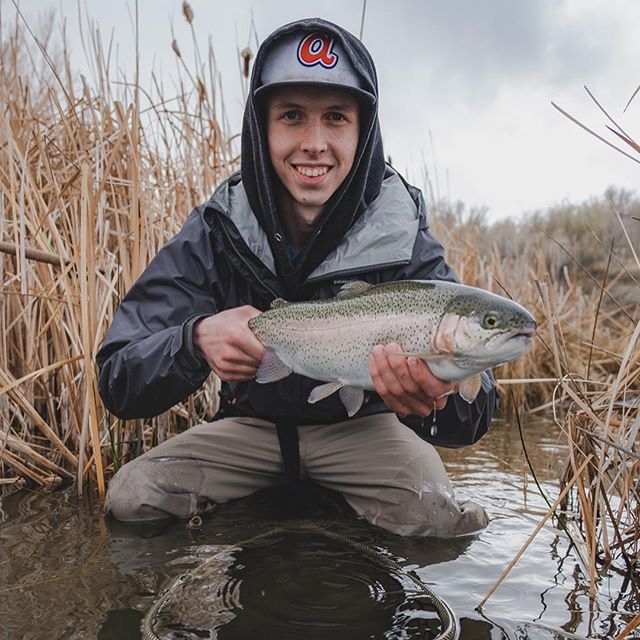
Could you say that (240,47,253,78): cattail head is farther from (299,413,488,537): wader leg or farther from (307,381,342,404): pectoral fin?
(307,381,342,404): pectoral fin

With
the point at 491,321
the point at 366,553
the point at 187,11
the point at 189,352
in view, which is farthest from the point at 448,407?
the point at 187,11

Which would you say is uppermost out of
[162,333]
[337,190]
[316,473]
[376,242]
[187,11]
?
[187,11]

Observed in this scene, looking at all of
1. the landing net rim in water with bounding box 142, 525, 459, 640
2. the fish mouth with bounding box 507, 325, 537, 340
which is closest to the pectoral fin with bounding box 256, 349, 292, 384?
the landing net rim in water with bounding box 142, 525, 459, 640

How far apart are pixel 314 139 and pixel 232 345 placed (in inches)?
37.0

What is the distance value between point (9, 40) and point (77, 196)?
116cm

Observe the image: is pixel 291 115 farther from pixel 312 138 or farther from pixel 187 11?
pixel 187 11

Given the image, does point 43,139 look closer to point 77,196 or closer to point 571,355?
point 77,196

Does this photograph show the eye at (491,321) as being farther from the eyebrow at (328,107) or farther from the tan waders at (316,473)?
the eyebrow at (328,107)

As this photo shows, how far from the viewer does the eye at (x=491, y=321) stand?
78.0 inches

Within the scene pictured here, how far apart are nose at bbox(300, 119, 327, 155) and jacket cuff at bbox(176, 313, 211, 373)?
0.80m

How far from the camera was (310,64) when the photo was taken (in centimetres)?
291

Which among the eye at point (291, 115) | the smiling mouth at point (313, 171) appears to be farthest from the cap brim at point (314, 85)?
the smiling mouth at point (313, 171)

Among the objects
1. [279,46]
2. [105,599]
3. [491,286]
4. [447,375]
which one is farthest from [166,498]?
[491,286]

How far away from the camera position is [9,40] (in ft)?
13.8
